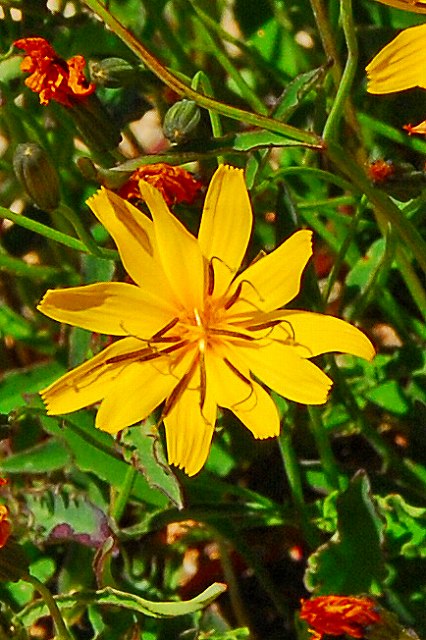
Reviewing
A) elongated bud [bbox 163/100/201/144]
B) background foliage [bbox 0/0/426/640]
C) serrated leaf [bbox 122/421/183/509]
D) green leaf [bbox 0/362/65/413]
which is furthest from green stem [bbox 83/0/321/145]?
green leaf [bbox 0/362/65/413]

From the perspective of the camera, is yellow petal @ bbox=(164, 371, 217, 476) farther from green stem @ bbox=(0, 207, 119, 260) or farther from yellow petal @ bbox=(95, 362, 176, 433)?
green stem @ bbox=(0, 207, 119, 260)

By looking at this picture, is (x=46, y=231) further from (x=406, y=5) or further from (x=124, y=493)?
(x=406, y=5)

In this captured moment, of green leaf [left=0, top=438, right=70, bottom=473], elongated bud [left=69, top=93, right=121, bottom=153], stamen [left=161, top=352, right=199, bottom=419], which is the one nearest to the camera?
stamen [left=161, top=352, right=199, bottom=419]

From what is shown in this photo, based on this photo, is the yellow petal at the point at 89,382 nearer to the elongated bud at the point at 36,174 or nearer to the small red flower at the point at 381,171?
the elongated bud at the point at 36,174

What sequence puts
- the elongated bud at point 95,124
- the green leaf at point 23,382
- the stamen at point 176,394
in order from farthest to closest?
the green leaf at point 23,382
the elongated bud at point 95,124
the stamen at point 176,394

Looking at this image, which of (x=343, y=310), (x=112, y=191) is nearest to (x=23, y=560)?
(x=112, y=191)

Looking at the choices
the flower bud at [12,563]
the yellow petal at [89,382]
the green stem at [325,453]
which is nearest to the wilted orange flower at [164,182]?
the yellow petal at [89,382]
